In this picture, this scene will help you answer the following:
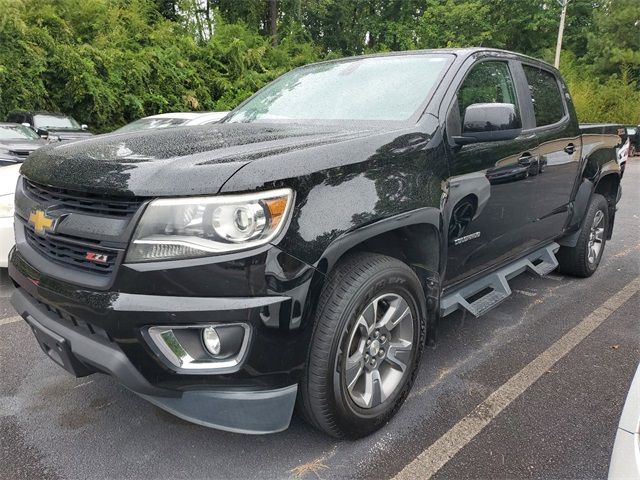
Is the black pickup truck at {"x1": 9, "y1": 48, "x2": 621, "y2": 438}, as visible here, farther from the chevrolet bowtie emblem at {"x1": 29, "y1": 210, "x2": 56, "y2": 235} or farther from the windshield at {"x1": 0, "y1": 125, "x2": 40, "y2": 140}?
the windshield at {"x1": 0, "y1": 125, "x2": 40, "y2": 140}

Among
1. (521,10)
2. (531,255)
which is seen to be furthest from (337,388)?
(521,10)

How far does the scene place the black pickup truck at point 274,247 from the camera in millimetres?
1812

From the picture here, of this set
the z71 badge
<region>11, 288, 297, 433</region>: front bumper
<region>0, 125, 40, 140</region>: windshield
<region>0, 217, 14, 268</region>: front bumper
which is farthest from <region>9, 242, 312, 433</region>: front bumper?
<region>0, 125, 40, 140</region>: windshield

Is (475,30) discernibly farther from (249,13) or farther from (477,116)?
(477,116)

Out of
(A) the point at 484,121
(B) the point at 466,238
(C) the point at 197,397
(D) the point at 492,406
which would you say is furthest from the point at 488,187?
(C) the point at 197,397

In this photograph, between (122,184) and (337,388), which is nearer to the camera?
(122,184)

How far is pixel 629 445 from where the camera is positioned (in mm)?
1520

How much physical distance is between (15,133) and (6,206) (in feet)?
Result: 20.2

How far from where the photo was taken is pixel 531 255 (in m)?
4.00

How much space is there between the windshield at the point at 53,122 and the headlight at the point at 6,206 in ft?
32.3

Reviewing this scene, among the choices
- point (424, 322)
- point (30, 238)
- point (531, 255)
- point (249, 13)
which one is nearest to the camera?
point (30, 238)

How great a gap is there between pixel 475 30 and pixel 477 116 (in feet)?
93.6

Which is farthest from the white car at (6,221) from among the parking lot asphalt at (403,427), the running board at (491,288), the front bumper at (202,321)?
the running board at (491,288)

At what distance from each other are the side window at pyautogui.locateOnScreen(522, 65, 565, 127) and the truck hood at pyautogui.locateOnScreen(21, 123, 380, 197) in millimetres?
1840
